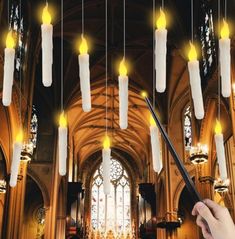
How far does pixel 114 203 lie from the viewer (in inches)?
1350

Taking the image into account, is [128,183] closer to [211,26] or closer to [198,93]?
[211,26]

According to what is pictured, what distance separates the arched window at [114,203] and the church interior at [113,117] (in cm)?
8

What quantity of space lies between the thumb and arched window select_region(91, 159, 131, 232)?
31347mm

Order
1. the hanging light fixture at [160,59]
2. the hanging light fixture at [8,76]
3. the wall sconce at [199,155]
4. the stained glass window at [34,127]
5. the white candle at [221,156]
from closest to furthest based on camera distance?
the hanging light fixture at [160,59], the hanging light fixture at [8,76], the white candle at [221,156], the wall sconce at [199,155], the stained glass window at [34,127]

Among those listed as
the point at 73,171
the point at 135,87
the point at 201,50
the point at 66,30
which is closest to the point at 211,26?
the point at 201,50

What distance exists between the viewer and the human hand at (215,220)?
1700 millimetres

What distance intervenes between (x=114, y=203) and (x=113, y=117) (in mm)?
8269

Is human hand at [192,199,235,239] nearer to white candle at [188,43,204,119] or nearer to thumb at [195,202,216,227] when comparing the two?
thumb at [195,202,216,227]

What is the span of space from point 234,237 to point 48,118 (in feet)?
71.8

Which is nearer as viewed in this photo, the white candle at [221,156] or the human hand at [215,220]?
the human hand at [215,220]

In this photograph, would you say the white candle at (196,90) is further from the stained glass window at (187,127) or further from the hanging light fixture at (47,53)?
the stained glass window at (187,127)

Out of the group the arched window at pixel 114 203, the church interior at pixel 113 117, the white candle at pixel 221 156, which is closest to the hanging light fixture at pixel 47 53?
the church interior at pixel 113 117

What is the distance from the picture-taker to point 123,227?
32.7 m

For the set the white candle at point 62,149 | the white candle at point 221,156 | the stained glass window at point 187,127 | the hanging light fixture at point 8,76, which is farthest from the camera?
the stained glass window at point 187,127
